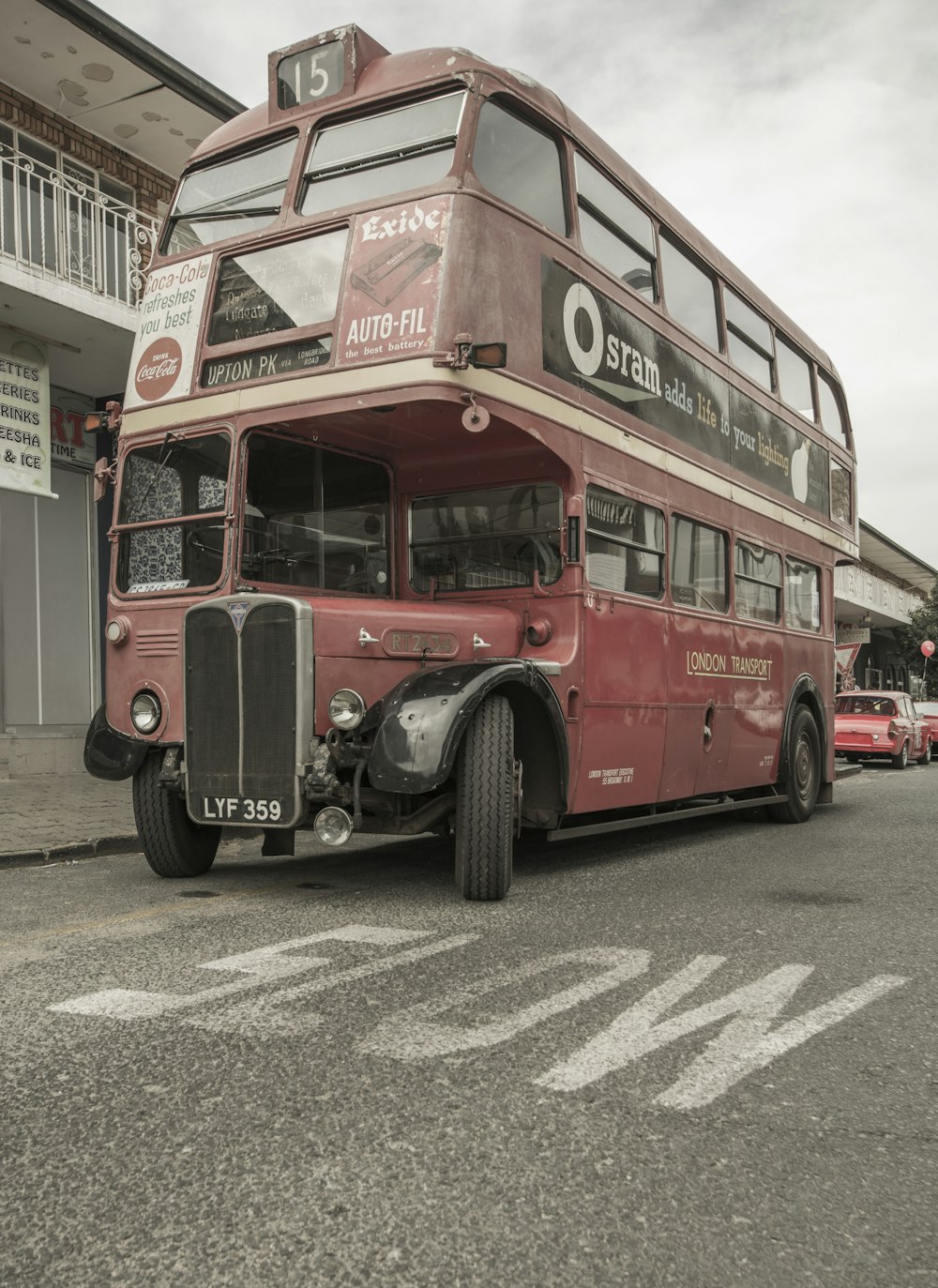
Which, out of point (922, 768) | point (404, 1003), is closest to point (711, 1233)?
point (404, 1003)

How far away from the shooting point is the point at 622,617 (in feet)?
25.0

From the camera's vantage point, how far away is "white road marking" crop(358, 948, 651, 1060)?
353 cm

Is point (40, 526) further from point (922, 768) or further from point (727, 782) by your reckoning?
point (922, 768)

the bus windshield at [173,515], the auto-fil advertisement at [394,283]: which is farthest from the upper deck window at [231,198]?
the bus windshield at [173,515]

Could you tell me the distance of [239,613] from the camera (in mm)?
6039

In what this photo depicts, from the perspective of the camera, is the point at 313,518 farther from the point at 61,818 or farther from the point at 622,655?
the point at 61,818

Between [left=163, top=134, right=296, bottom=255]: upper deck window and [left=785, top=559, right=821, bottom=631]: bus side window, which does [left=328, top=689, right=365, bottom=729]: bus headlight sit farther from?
[left=785, top=559, right=821, bottom=631]: bus side window

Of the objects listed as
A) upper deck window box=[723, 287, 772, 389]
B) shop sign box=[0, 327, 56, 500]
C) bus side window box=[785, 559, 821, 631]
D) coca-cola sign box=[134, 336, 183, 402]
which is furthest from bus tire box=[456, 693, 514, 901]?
shop sign box=[0, 327, 56, 500]

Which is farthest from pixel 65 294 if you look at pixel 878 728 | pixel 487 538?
pixel 878 728

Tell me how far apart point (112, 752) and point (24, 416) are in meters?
6.82

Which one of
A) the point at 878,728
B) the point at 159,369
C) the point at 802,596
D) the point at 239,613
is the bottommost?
the point at 878,728

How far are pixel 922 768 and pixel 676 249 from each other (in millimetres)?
16375

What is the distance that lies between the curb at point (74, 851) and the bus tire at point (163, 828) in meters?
1.43

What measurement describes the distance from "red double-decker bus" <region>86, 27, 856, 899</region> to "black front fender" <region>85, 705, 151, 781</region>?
0.02 meters
